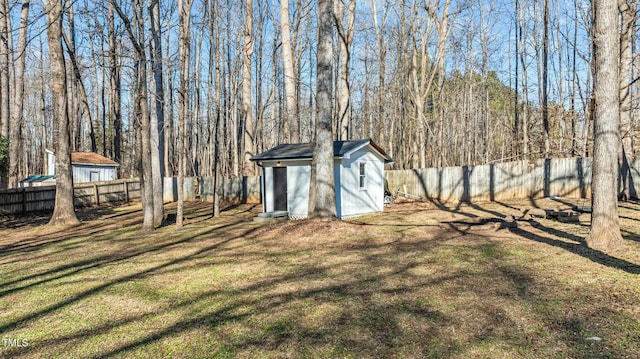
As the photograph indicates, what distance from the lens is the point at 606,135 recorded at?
22.1 feet

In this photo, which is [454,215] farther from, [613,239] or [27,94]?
[27,94]

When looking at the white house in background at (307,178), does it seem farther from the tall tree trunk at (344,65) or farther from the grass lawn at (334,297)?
the grass lawn at (334,297)

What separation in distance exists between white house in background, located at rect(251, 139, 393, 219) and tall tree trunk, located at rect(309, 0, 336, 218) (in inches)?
111

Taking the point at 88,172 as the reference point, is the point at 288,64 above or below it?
above

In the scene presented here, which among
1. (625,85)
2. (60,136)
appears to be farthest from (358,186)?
(60,136)

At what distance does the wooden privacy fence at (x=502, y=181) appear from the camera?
1647cm

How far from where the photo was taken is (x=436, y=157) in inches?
1181

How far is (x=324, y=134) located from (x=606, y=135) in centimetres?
597

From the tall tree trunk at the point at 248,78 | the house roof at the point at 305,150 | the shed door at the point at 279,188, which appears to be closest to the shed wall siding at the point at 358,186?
the house roof at the point at 305,150

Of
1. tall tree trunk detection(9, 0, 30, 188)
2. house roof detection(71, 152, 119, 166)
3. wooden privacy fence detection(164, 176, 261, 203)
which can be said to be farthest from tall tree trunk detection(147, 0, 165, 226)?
house roof detection(71, 152, 119, 166)

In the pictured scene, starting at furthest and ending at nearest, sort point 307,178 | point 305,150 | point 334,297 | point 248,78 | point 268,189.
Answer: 1. point 248,78
2. point 268,189
3. point 305,150
4. point 307,178
5. point 334,297

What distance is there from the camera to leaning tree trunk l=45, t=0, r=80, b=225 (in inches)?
513

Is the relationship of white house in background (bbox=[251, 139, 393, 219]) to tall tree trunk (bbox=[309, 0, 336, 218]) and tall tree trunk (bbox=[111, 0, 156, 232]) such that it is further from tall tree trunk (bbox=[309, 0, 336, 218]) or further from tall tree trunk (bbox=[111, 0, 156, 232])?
tall tree trunk (bbox=[111, 0, 156, 232])

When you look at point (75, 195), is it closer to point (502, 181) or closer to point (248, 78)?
point (248, 78)
